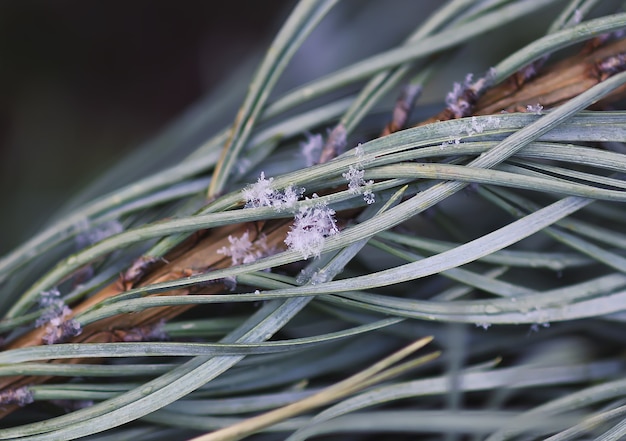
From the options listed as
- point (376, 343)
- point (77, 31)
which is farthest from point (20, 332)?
point (77, 31)

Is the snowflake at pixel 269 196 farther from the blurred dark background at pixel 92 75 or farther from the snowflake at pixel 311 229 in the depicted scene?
the blurred dark background at pixel 92 75

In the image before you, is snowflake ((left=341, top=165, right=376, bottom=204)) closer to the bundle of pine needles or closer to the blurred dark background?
the bundle of pine needles

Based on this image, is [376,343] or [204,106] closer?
[376,343]

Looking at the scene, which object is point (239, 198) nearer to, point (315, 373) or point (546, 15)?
point (315, 373)

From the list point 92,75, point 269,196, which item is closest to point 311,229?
point 269,196

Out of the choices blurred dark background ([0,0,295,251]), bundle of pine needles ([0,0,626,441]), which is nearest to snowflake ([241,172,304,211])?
bundle of pine needles ([0,0,626,441])

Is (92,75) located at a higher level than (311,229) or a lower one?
higher

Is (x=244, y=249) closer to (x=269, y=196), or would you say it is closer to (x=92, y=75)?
(x=269, y=196)
